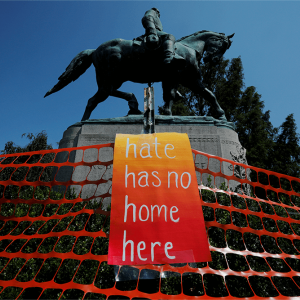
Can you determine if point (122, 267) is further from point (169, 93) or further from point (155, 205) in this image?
point (169, 93)

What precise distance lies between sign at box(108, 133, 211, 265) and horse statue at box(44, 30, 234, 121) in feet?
15.3

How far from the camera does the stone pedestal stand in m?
5.62

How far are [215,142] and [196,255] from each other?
166 inches

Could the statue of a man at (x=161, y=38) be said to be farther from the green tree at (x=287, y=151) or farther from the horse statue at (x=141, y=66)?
the green tree at (x=287, y=151)

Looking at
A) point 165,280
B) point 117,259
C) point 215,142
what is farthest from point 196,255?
point 215,142

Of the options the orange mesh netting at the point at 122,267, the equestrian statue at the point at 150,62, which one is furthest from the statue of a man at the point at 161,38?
the orange mesh netting at the point at 122,267

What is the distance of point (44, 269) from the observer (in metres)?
2.36

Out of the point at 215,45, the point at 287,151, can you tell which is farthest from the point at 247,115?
the point at 215,45

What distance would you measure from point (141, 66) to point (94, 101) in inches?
69.9

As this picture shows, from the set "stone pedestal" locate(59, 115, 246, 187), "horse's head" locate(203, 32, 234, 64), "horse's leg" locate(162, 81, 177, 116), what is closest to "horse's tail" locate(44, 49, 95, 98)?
"stone pedestal" locate(59, 115, 246, 187)

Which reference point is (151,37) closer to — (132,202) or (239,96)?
(132,202)

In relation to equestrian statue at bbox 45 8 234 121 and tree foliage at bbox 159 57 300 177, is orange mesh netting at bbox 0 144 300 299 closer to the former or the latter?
equestrian statue at bbox 45 8 234 121

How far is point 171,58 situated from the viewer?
6.07 metres

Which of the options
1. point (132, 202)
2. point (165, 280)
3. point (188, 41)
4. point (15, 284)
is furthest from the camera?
point (188, 41)
